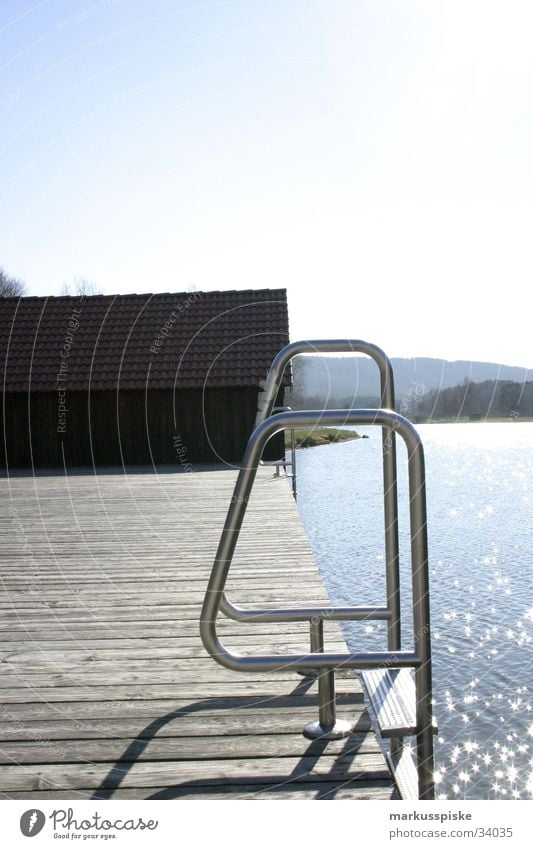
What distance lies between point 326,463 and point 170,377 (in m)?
12.8

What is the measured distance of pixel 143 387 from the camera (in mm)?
14992

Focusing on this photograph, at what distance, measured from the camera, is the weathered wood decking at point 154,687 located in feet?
7.30

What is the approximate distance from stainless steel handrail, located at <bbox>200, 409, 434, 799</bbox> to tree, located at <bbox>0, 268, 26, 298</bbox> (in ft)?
Result: 122

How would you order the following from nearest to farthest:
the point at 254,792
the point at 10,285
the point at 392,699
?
the point at 254,792 < the point at 392,699 < the point at 10,285

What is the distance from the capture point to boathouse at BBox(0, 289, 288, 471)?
1497cm

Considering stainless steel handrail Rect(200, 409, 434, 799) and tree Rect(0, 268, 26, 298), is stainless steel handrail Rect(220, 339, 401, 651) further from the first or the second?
tree Rect(0, 268, 26, 298)

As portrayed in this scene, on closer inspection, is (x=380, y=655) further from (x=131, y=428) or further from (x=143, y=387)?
(x=131, y=428)

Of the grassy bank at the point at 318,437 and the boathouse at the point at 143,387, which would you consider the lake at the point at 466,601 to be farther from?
the grassy bank at the point at 318,437

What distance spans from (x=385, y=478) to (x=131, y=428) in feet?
40.8

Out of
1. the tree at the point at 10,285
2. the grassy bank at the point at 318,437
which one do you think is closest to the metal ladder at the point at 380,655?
the grassy bank at the point at 318,437

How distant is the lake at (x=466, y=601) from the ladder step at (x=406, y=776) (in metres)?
0.99

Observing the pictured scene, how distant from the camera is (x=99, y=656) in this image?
3.36 m

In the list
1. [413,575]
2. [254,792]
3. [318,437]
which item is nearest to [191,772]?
[254,792]
